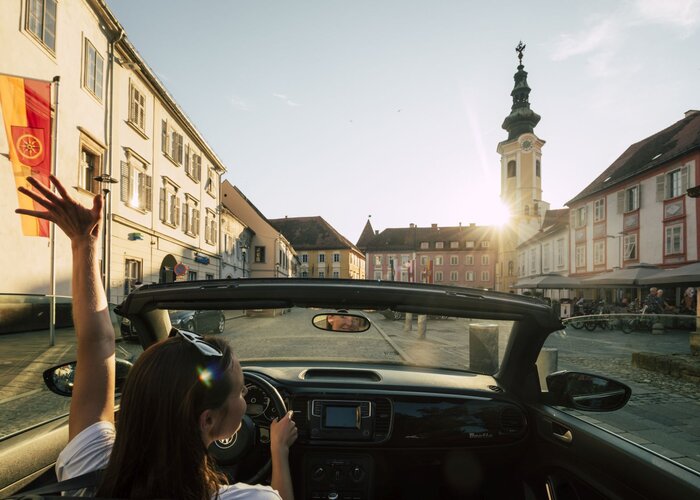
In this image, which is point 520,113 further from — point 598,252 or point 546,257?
point 598,252

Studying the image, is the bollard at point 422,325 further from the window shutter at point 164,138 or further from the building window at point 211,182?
the building window at point 211,182

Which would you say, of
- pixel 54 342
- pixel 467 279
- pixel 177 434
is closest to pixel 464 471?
pixel 177 434

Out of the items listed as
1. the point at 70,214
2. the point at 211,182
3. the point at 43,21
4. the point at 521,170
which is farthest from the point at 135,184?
the point at 521,170

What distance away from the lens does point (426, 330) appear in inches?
110

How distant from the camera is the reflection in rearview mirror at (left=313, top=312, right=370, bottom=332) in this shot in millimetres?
2416

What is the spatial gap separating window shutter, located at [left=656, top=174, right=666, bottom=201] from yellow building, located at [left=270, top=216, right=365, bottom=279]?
4610 centimetres

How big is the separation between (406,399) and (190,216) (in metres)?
26.0

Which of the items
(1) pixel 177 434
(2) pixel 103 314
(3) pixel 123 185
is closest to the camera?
(1) pixel 177 434

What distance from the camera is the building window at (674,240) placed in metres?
27.0

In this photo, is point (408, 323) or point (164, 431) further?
point (408, 323)

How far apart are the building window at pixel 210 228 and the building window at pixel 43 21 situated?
56.4 ft

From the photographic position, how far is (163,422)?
41.3 inches

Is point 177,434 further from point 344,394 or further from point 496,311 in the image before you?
point 344,394

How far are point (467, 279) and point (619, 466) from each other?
279ft
